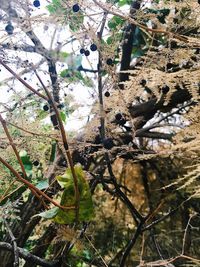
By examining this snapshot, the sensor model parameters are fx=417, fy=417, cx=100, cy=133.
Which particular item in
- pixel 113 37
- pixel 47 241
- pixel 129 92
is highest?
pixel 113 37

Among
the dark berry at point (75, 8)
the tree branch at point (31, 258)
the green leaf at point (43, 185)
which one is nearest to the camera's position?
the dark berry at point (75, 8)

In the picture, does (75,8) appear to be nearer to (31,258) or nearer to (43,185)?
(43,185)

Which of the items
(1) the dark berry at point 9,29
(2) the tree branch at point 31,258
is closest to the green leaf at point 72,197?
(2) the tree branch at point 31,258

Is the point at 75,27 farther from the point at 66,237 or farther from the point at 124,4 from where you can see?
the point at 124,4

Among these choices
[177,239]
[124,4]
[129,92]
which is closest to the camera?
[129,92]

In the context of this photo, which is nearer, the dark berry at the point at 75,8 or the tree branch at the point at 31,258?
the dark berry at the point at 75,8

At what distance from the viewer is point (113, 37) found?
99 cm

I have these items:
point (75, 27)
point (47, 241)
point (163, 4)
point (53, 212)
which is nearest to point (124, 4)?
point (163, 4)

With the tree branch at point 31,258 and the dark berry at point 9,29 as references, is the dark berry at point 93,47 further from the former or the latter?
the tree branch at point 31,258

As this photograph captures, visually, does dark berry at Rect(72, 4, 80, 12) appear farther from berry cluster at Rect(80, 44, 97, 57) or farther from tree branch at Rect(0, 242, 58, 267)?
tree branch at Rect(0, 242, 58, 267)

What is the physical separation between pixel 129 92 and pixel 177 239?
1315 mm

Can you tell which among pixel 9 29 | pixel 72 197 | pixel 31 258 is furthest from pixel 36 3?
pixel 31 258

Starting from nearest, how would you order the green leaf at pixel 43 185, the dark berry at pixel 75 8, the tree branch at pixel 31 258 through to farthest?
the dark berry at pixel 75 8 → the tree branch at pixel 31 258 → the green leaf at pixel 43 185

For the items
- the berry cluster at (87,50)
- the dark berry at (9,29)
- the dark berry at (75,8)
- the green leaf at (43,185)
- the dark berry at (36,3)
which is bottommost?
the green leaf at (43,185)
